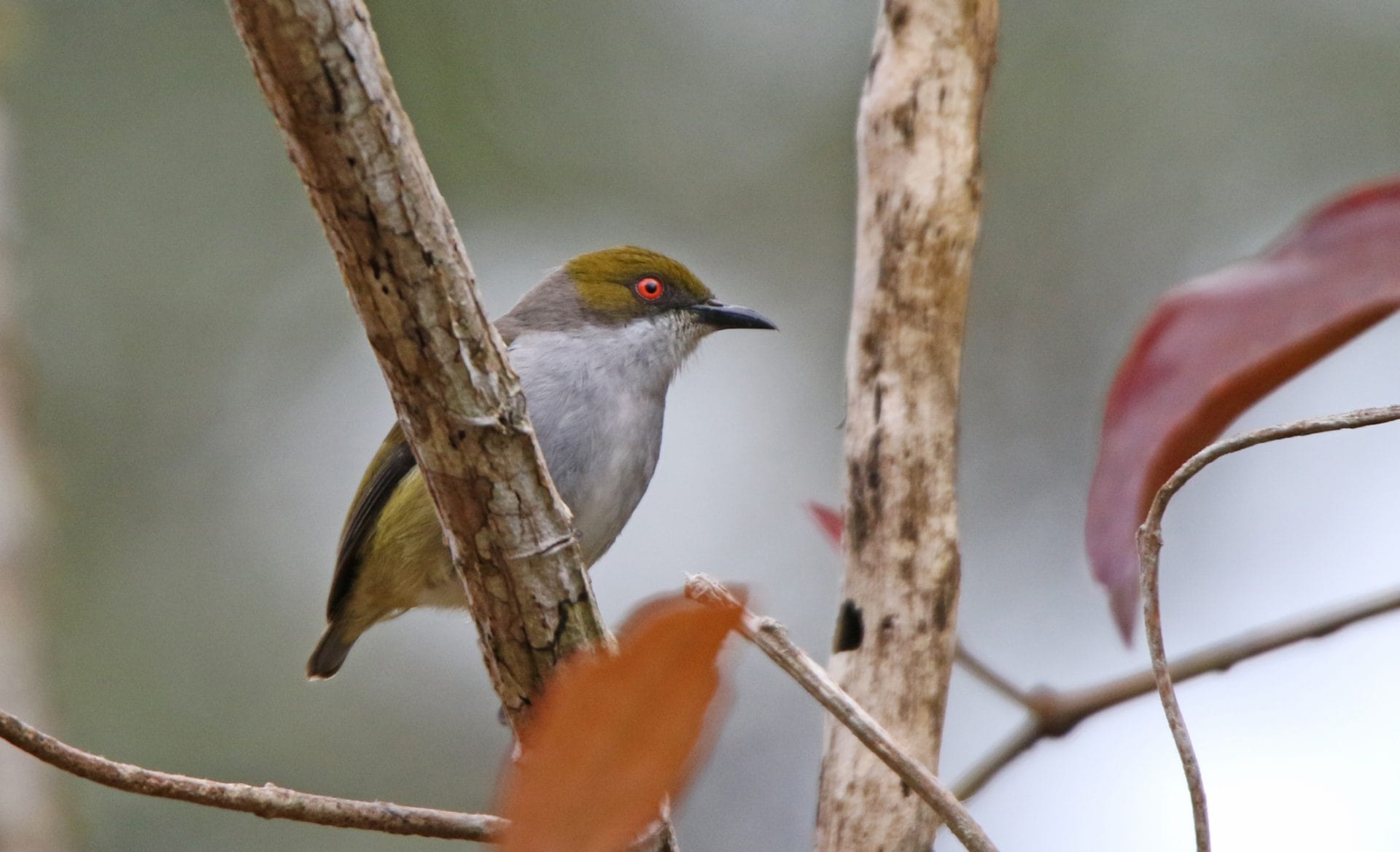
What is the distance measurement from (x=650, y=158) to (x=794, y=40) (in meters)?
1.32

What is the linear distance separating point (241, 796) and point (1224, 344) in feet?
4.07

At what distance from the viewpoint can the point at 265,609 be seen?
9398 millimetres

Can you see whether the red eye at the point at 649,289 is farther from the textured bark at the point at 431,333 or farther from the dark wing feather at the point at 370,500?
the textured bark at the point at 431,333

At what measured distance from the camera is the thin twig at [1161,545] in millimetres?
1407

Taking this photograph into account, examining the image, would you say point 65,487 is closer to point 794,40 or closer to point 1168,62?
point 794,40

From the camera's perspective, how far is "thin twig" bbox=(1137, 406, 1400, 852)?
4.62 feet

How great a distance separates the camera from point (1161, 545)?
1.47 metres

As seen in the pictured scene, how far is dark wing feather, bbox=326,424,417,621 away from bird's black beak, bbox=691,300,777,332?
3.50ft

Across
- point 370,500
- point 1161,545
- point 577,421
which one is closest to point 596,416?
point 577,421

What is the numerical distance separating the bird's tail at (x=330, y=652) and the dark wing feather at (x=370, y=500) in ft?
0.67

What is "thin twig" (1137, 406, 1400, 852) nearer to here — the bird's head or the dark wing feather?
the dark wing feather

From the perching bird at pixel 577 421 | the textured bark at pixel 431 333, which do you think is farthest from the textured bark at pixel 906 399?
the perching bird at pixel 577 421

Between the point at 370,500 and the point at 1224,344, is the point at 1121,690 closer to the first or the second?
the point at 1224,344

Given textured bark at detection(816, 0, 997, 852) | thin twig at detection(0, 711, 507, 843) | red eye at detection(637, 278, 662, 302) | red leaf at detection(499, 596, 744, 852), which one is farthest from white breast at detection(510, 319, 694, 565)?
red leaf at detection(499, 596, 744, 852)
